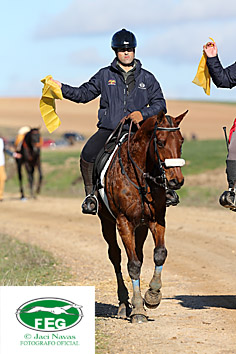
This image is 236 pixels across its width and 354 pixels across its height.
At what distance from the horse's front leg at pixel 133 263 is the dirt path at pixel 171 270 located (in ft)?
0.40

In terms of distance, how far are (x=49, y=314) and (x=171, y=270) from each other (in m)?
6.47

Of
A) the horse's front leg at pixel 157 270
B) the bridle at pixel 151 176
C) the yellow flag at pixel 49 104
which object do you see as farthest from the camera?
the yellow flag at pixel 49 104

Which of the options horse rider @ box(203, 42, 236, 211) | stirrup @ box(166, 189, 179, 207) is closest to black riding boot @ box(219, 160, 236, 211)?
horse rider @ box(203, 42, 236, 211)

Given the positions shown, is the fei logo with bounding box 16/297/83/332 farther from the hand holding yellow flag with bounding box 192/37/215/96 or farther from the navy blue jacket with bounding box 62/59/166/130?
the hand holding yellow flag with bounding box 192/37/215/96

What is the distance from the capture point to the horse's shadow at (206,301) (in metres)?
9.47

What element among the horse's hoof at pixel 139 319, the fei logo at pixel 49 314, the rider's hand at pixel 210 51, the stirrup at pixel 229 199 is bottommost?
the horse's hoof at pixel 139 319

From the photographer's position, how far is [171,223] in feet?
58.4

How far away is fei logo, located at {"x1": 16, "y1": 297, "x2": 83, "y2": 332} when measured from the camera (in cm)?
616

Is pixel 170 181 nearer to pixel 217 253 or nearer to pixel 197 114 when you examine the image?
pixel 217 253

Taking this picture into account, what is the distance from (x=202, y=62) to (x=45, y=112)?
6.79ft

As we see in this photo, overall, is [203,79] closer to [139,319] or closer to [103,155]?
[103,155]

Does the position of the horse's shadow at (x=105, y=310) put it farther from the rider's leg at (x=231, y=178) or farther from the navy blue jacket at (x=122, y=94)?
the navy blue jacket at (x=122, y=94)

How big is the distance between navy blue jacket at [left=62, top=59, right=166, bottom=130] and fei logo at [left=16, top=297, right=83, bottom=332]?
3327 mm

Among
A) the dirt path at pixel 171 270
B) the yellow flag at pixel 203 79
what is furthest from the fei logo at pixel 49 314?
the yellow flag at pixel 203 79
